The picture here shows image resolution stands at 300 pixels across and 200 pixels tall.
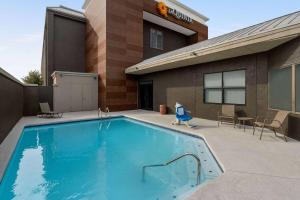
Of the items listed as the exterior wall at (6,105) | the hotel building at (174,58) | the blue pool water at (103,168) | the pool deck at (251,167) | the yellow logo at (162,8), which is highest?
the yellow logo at (162,8)

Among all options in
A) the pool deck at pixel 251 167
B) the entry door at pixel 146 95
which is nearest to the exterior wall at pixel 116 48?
the entry door at pixel 146 95

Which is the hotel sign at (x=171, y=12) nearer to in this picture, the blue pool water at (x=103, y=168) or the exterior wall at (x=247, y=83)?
the exterior wall at (x=247, y=83)

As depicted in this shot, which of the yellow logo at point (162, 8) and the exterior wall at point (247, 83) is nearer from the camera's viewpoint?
the exterior wall at point (247, 83)

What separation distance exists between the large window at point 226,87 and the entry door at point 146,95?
5546mm

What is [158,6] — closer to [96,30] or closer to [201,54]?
[96,30]

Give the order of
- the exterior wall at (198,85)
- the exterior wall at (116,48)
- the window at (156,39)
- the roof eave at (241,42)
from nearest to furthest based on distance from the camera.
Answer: the roof eave at (241,42), the exterior wall at (198,85), the exterior wall at (116,48), the window at (156,39)

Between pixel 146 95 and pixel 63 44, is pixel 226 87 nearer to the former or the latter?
pixel 146 95

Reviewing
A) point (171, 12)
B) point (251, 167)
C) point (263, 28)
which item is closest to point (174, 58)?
point (263, 28)

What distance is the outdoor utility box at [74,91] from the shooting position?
12773mm

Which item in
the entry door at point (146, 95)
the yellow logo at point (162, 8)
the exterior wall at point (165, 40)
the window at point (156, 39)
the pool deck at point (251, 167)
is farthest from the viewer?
the window at point (156, 39)

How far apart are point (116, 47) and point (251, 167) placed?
499 inches

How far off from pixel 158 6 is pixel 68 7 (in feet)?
33.4

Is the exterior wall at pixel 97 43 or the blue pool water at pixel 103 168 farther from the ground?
the exterior wall at pixel 97 43

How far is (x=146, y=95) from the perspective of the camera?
14.9m
